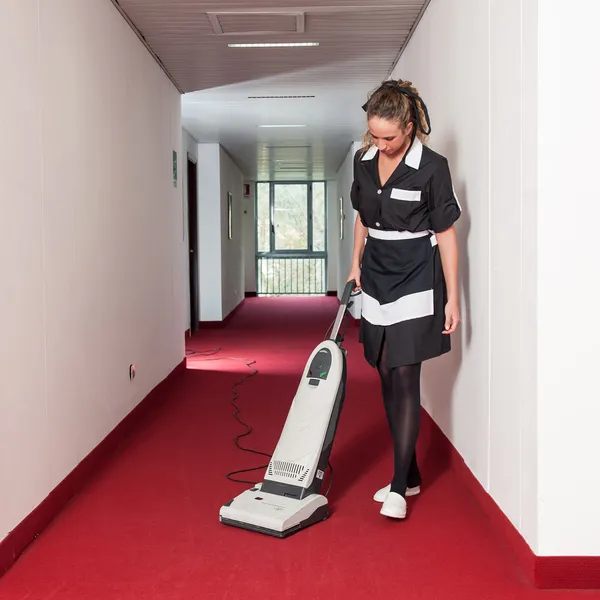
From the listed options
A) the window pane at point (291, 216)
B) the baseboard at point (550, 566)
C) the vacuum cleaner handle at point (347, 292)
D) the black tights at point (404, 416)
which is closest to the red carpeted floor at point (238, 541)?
the baseboard at point (550, 566)

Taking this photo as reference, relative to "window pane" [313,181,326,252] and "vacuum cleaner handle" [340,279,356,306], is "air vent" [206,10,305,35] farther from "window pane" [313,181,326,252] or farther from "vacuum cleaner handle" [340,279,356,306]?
"window pane" [313,181,326,252]

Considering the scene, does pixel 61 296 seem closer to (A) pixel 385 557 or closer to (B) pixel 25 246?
(B) pixel 25 246

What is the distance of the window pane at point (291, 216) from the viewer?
16375 mm

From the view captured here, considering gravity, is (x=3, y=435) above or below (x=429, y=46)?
below

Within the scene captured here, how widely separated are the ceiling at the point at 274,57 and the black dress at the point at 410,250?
5.44 feet

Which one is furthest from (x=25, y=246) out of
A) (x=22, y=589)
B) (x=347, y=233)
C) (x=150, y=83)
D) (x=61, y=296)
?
(x=347, y=233)

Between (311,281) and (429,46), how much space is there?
1282cm

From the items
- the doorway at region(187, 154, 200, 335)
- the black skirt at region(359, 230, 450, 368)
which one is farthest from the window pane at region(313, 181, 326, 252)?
the black skirt at region(359, 230, 450, 368)

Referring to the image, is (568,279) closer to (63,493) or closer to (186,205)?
(63,493)

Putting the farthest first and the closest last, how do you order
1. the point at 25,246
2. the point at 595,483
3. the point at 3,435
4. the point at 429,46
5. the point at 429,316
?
the point at 429,46
the point at 429,316
the point at 25,246
the point at 3,435
the point at 595,483

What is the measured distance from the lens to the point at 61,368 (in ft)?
9.96

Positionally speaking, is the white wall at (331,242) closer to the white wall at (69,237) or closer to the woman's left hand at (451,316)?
the white wall at (69,237)

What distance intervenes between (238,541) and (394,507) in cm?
56

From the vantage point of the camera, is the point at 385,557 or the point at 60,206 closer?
the point at 385,557
